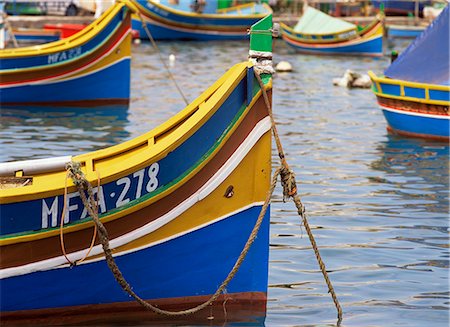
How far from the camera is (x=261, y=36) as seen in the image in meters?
7.99

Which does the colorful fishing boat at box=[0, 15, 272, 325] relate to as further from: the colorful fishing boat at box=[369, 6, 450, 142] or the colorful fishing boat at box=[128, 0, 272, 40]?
the colorful fishing boat at box=[128, 0, 272, 40]

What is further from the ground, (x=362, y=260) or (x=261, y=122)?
(x=261, y=122)

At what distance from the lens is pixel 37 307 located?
300 inches

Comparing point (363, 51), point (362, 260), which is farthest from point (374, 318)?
point (363, 51)

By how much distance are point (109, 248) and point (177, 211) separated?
0.59m

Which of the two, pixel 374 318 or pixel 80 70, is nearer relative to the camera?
pixel 374 318

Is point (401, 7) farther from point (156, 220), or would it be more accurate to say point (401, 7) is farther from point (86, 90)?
point (156, 220)

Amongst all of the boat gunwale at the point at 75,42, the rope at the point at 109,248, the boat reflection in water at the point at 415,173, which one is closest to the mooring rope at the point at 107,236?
the rope at the point at 109,248

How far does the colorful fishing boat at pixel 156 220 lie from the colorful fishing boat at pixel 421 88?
31.8 ft

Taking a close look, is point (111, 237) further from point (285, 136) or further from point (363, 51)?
point (363, 51)

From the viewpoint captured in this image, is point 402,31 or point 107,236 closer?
point 107,236

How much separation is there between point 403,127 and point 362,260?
324 inches

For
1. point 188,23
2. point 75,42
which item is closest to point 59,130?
point 75,42

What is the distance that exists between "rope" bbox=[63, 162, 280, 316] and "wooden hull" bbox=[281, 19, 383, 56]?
3051cm
